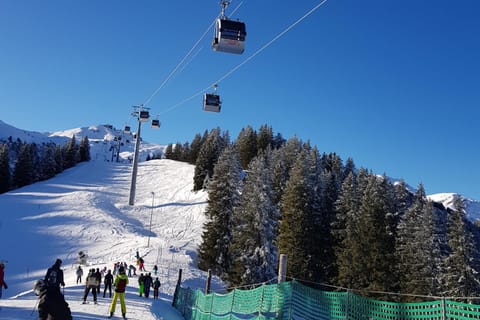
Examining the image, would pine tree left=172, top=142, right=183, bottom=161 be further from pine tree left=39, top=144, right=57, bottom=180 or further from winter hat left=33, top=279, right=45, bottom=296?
winter hat left=33, top=279, right=45, bottom=296

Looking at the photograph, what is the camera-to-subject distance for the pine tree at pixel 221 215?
4725cm

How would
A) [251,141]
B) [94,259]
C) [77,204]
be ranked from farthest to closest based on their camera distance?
[251,141]
[77,204]
[94,259]

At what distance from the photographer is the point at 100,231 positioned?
184 feet

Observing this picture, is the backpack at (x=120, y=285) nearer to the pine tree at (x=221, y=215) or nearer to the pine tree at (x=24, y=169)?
the pine tree at (x=221, y=215)

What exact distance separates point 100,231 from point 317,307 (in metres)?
49.4

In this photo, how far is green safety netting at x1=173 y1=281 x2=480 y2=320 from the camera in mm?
7844

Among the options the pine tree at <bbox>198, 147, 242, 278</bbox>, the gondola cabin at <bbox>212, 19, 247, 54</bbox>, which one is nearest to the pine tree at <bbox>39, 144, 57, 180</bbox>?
the pine tree at <bbox>198, 147, 242, 278</bbox>

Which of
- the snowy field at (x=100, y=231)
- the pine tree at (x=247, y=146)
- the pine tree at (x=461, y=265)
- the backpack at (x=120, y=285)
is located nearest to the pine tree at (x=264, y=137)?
the pine tree at (x=247, y=146)

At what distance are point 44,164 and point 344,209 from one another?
70.2m

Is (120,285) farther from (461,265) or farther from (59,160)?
(59,160)

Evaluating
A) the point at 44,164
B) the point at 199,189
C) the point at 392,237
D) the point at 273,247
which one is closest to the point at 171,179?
the point at 199,189

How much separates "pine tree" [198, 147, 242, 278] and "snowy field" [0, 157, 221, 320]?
194cm

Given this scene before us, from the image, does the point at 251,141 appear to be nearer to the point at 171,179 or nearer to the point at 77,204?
the point at 171,179

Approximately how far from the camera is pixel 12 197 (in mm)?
70062
